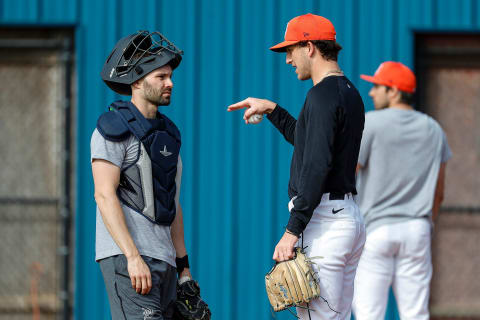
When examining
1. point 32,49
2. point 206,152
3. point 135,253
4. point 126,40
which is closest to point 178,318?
point 135,253

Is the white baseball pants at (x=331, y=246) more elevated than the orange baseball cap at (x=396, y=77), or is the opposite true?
the orange baseball cap at (x=396, y=77)

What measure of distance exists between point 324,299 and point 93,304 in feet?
10.6

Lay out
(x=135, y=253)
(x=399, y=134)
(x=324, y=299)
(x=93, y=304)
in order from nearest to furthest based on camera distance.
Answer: (x=135, y=253) < (x=324, y=299) < (x=399, y=134) < (x=93, y=304)

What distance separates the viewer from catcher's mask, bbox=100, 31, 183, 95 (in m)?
3.43

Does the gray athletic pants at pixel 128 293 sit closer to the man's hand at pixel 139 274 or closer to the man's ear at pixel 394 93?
the man's hand at pixel 139 274

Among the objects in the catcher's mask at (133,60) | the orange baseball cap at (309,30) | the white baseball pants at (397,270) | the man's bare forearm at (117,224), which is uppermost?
the orange baseball cap at (309,30)

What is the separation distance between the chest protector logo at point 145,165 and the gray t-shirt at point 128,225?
24 millimetres

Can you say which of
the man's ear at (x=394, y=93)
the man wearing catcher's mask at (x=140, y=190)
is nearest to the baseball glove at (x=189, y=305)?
the man wearing catcher's mask at (x=140, y=190)

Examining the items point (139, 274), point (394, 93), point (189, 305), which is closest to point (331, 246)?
point (189, 305)

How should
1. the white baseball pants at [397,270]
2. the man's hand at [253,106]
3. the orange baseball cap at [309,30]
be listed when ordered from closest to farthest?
the orange baseball cap at [309,30] < the man's hand at [253,106] < the white baseball pants at [397,270]

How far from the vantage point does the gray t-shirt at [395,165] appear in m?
4.94

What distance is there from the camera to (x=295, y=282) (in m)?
3.32

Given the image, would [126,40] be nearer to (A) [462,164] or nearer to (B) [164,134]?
(B) [164,134]

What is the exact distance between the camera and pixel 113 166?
3.25m
